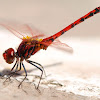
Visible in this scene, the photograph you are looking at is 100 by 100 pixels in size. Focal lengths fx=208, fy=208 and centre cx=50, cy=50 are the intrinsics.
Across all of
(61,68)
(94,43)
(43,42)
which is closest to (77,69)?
(61,68)

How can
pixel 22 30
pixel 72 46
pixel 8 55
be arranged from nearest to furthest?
pixel 8 55 < pixel 22 30 < pixel 72 46

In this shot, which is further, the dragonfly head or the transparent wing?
the transparent wing

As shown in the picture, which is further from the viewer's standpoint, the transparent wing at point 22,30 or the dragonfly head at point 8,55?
A: the transparent wing at point 22,30

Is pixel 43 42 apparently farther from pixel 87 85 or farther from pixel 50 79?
pixel 87 85

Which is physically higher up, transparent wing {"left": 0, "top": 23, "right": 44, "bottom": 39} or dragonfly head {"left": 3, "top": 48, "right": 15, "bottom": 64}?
transparent wing {"left": 0, "top": 23, "right": 44, "bottom": 39}

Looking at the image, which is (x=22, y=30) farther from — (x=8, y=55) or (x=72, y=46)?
(x=72, y=46)

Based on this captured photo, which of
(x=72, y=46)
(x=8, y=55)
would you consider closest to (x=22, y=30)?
(x=8, y=55)

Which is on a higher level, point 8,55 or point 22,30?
point 22,30

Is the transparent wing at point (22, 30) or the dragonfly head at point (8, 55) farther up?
the transparent wing at point (22, 30)

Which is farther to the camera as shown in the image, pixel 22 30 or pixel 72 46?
pixel 72 46

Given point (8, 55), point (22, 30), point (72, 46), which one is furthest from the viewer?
point (72, 46)

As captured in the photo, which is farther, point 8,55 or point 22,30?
point 22,30
